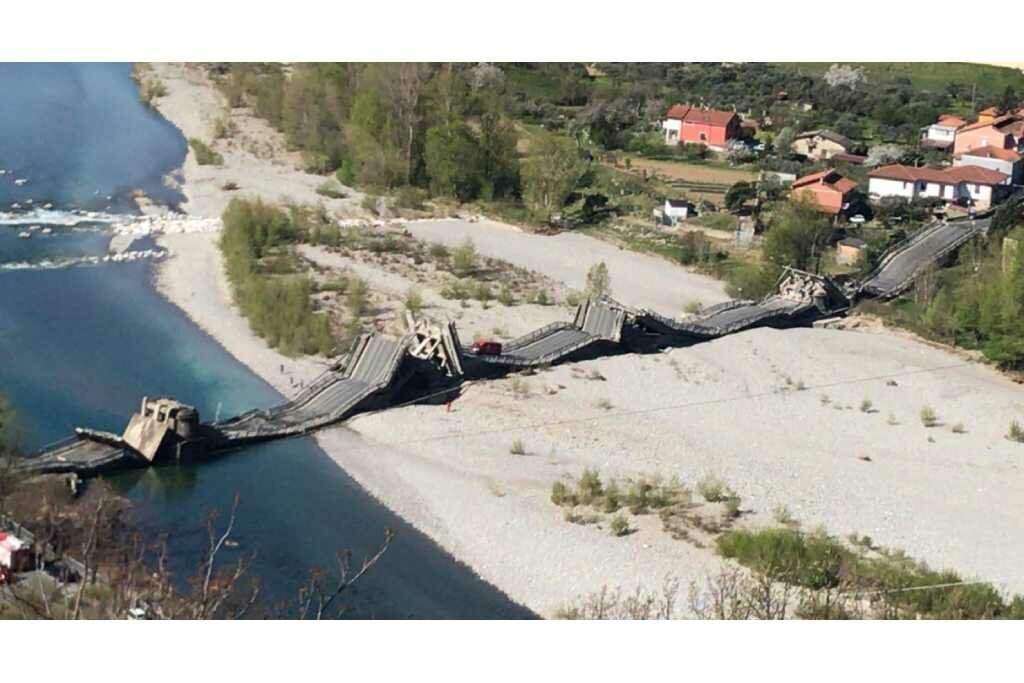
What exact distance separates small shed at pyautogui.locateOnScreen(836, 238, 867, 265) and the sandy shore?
16.9 feet

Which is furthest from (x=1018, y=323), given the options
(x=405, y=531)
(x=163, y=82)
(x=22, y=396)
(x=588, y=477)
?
(x=163, y=82)

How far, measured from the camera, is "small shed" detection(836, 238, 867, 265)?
124 ft

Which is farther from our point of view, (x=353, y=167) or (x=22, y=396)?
(x=353, y=167)

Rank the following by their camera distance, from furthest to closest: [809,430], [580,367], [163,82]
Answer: [163,82]
[580,367]
[809,430]

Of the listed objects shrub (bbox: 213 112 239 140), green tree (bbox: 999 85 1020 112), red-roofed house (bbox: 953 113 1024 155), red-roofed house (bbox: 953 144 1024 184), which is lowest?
shrub (bbox: 213 112 239 140)

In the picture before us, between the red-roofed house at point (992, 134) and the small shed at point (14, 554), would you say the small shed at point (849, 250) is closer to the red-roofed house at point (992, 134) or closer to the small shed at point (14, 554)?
the red-roofed house at point (992, 134)

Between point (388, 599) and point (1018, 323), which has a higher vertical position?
point (1018, 323)

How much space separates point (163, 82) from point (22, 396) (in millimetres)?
27832

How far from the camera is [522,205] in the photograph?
41.7 metres

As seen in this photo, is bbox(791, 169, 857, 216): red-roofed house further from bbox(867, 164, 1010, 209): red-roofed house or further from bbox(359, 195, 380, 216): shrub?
bbox(359, 195, 380, 216): shrub

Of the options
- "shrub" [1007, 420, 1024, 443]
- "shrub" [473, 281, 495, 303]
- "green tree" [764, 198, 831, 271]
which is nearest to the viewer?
"shrub" [1007, 420, 1024, 443]

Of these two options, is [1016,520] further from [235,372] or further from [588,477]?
[235,372]

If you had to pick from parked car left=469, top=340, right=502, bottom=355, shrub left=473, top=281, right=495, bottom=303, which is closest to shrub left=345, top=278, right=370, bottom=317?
shrub left=473, top=281, right=495, bottom=303

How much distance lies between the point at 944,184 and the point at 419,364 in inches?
786
